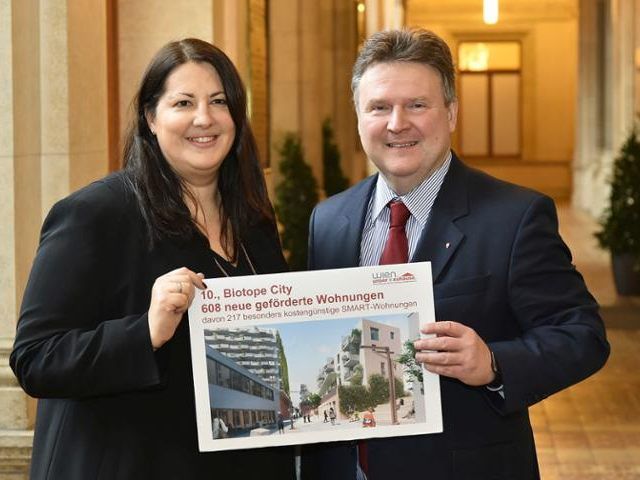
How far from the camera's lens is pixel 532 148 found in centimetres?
3625

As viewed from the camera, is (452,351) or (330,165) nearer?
(452,351)

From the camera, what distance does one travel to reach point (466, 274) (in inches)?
129

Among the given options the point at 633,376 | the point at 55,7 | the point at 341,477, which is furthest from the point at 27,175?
the point at 633,376

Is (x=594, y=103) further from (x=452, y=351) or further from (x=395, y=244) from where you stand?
(x=452, y=351)

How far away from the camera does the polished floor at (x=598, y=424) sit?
8.23 meters

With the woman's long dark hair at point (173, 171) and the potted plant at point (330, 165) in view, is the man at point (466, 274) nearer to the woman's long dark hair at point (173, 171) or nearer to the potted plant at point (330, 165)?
the woman's long dark hair at point (173, 171)

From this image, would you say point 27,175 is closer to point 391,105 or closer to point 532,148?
point 391,105

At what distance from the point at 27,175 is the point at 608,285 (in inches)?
476

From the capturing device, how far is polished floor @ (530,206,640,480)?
8.23 meters

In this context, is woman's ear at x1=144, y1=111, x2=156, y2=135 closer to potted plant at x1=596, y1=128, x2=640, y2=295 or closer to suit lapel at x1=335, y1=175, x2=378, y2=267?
suit lapel at x1=335, y1=175, x2=378, y2=267

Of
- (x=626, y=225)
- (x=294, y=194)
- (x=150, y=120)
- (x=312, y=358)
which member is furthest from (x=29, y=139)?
(x=626, y=225)

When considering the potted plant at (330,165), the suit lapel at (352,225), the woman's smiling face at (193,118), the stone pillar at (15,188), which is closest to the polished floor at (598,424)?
the stone pillar at (15,188)

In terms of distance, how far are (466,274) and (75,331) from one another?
96 cm

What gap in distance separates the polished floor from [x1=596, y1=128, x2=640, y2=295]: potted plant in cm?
196
